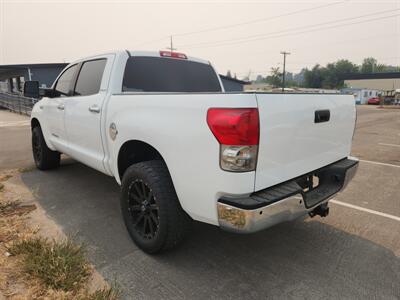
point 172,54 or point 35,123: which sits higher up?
point 172,54

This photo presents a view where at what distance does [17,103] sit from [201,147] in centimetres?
2321

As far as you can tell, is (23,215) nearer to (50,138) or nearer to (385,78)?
(50,138)

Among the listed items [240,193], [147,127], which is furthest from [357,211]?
[147,127]

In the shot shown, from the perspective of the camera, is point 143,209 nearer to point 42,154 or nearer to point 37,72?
point 42,154

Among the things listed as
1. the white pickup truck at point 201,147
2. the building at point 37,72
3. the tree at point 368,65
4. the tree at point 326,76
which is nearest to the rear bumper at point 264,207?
the white pickup truck at point 201,147

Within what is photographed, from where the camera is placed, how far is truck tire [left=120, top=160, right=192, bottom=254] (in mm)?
2584

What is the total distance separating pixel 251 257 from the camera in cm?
289

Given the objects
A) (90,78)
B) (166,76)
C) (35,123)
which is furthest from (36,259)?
(35,123)

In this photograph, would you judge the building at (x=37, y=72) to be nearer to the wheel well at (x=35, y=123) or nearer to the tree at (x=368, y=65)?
the wheel well at (x=35, y=123)

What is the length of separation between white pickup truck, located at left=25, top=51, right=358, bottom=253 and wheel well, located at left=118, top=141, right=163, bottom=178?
10 millimetres

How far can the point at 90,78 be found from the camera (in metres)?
3.91

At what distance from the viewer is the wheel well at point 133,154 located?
3.05 meters

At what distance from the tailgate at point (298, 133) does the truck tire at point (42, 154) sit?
4423 mm

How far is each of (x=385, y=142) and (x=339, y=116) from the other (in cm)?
837
